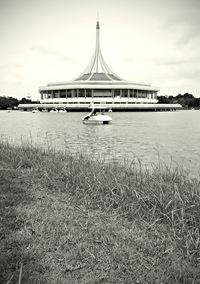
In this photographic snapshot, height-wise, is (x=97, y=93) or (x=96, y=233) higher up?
(x=97, y=93)

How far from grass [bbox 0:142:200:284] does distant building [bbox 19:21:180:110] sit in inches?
2691

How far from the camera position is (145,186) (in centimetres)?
505

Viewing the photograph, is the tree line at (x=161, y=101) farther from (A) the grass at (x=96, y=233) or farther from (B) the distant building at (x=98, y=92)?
(A) the grass at (x=96, y=233)

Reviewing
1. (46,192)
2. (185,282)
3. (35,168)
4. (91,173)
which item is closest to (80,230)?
(185,282)

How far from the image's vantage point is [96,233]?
3.40 meters

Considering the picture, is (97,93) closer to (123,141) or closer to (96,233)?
(123,141)

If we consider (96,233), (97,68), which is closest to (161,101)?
(97,68)

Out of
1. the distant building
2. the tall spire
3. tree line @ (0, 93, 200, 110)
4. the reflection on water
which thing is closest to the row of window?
the distant building

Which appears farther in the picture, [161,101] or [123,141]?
[161,101]

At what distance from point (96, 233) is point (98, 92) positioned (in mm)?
83816

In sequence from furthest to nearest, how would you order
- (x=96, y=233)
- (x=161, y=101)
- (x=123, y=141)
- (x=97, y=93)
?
1. (x=161, y=101)
2. (x=97, y=93)
3. (x=123, y=141)
4. (x=96, y=233)

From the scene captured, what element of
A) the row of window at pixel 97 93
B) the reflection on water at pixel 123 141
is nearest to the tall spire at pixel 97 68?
the row of window at pixel 97 93

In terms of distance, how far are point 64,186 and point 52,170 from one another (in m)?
1.21

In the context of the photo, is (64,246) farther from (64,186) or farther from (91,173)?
(91,173)
